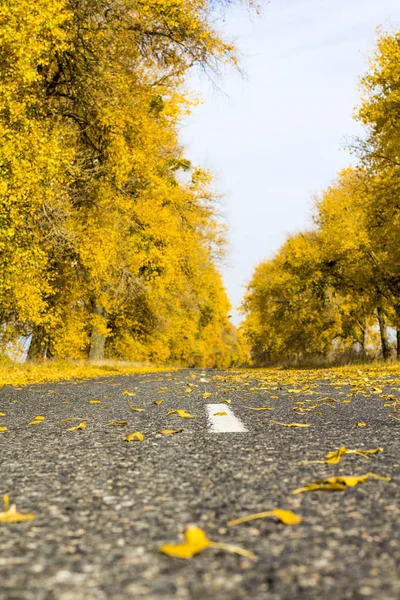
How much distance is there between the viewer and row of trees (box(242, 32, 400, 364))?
54.5ft

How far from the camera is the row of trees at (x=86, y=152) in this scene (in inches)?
382

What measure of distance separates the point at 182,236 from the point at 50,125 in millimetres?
9784

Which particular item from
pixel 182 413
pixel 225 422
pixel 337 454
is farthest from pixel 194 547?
pixel 182 413

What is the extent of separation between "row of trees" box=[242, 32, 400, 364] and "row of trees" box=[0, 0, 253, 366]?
5.75m

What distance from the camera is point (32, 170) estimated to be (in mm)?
9836

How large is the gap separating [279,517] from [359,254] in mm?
19728

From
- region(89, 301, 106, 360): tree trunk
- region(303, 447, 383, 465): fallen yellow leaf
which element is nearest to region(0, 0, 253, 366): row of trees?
region(89, 301, 106, 360): tree trunk

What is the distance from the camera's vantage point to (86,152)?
13.7 metres

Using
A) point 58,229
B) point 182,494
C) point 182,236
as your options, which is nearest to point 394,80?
point 182,236

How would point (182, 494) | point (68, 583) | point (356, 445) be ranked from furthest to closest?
point (356, 445)
point (182, 494)
point (68, 583)

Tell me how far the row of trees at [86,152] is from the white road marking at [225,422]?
5.94 m

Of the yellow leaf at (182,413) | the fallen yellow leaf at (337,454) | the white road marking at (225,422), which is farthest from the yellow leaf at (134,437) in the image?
the fallen yellow leaf at (337,454)

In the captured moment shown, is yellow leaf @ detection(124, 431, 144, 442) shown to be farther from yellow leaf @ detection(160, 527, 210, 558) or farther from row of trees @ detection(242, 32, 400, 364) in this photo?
row of trees @ detection(242, 32, 400, 364)

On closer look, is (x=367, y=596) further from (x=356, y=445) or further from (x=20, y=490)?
(x=356, y=445)
